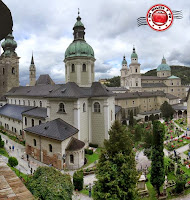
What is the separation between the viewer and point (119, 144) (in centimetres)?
1128

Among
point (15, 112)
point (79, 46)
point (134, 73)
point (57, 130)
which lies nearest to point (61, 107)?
point (57, 130)

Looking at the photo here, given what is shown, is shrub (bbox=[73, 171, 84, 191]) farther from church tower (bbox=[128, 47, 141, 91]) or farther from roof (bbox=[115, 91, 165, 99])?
church tower (bbox=[128, 47, 141, 91])

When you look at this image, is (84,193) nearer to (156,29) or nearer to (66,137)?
(66,137)

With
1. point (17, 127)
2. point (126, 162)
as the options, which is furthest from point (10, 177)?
point (17, 127)

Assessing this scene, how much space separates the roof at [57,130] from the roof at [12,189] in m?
14.6

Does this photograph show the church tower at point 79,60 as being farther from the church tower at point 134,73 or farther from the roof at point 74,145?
the church tower at point 134,73

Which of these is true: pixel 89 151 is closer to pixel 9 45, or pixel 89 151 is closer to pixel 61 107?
pixel 61 107

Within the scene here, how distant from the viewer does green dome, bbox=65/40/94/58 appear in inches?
1000

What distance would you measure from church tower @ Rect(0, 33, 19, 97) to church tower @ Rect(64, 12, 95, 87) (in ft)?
89.6

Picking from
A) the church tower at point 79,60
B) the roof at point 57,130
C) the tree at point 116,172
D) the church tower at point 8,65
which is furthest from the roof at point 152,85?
the tree at point 116,172

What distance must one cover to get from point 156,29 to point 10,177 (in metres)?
10.7

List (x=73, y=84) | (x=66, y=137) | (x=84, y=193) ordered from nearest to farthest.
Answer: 1. (x=84, y=193)
2. (x=66, y=137)
3. (x=73, y=84)

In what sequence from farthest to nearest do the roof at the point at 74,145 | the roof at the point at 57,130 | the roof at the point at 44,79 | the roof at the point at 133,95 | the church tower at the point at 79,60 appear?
the roof at the point at 44,79
the roof at the point at 133,95
the church tower at the point at 79,60
the roof at the point at 57,130
the roof at the point at 74,145

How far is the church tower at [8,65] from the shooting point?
4535 centimetres
